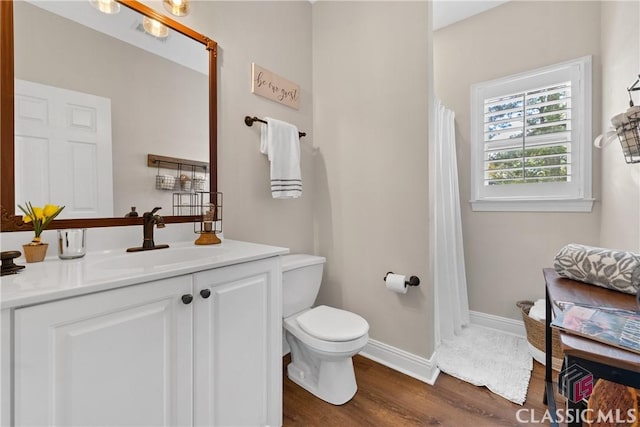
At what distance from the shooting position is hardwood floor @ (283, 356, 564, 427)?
1.38 meters

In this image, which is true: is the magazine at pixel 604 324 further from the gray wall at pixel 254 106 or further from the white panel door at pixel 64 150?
the white panel door at pixel 64 150

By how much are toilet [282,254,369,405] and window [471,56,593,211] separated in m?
1.60

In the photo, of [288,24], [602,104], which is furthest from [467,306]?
[288,24]

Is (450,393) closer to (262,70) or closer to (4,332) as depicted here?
(4,332)

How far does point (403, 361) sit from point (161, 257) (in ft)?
5.12

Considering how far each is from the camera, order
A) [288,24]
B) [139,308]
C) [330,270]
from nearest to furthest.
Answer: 1. [139,308]
2. [288,24]
3. [330,270]

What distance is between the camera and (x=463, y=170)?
2.44 m

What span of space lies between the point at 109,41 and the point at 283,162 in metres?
1.00

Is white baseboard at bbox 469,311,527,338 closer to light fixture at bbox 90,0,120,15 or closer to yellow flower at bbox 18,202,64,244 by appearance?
yellow flower at bbox 18,202,64,244

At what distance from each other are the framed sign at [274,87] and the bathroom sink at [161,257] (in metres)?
1.05

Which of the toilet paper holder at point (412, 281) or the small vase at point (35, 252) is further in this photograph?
the toilet paper holder at point (412, 281)

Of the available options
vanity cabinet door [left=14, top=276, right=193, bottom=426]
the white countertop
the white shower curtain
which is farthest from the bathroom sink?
the white shower curtain

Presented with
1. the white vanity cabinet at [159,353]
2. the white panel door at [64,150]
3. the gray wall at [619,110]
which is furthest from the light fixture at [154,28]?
the gray wall at [619,110]

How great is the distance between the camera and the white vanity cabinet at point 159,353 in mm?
682
